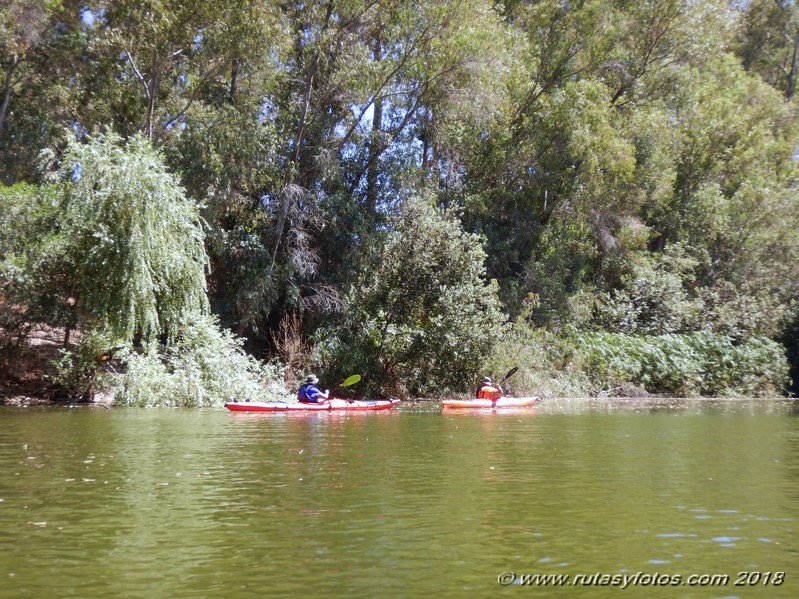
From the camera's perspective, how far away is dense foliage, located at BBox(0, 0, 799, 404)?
896 inches

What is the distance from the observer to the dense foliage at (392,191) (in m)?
22.8

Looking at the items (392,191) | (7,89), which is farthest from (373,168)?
(7,89)

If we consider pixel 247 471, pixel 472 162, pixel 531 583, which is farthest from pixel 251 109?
pixel 531 583

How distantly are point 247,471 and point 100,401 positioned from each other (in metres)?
12.9

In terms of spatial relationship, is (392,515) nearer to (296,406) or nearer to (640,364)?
(296,406)

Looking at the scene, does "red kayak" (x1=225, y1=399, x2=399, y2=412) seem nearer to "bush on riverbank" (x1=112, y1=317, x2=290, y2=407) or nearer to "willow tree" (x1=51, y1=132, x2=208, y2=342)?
"bush on riverbank" (x1=112, y1=317, x2=290, y2=407)

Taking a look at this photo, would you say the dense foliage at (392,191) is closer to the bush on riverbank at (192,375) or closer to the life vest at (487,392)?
the bush on riverbank at (192,375)

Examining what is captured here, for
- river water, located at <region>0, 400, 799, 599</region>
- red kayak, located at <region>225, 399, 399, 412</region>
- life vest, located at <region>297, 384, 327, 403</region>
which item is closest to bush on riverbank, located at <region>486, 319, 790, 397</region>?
red kayak, located at <region>225, 399, 399, 412</region>

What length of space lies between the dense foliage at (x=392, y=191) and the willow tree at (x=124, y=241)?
6 centimetres

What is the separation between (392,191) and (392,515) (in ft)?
76.9

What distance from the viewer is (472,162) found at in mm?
35000

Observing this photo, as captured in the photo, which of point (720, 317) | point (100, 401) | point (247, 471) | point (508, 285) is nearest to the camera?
point (247, 471)

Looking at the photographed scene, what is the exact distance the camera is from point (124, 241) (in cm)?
2103

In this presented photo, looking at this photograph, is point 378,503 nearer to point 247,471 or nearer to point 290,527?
point 290,527
